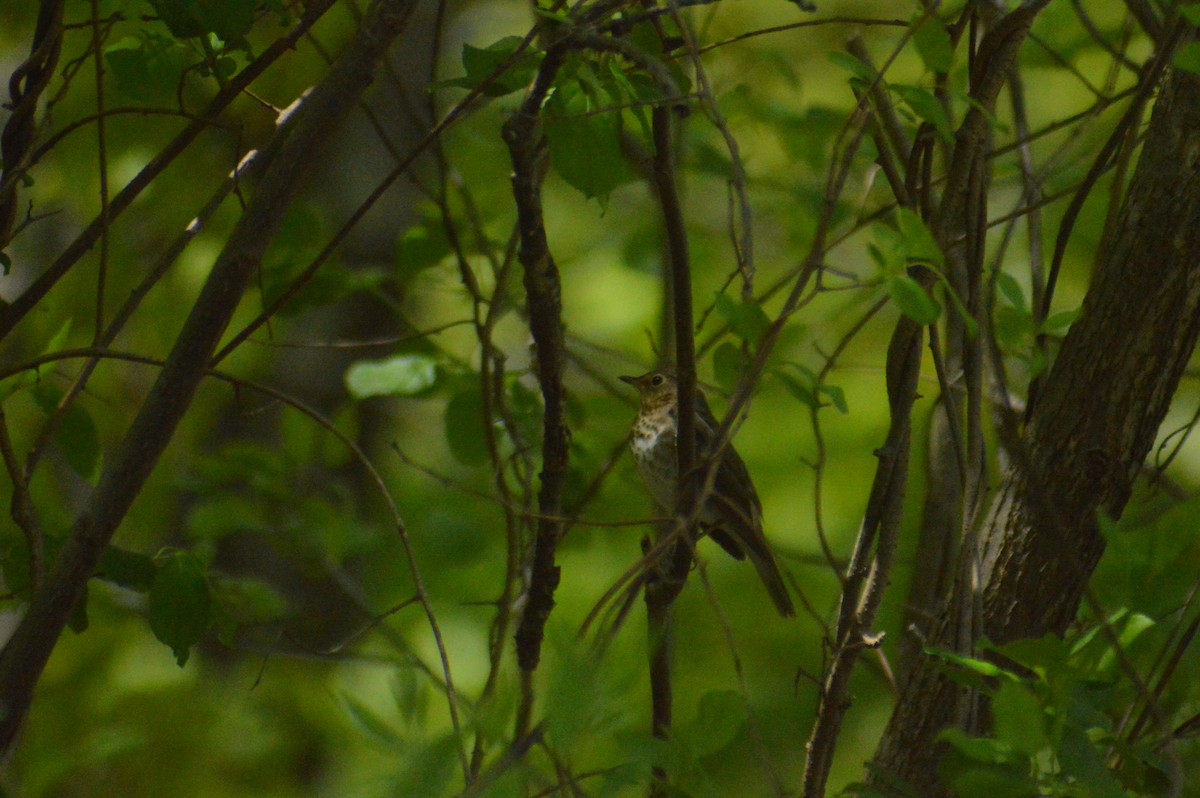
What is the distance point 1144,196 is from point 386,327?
3.60 metres

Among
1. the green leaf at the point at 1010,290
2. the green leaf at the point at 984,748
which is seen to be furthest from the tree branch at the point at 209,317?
the green leaf at the point at 984,748

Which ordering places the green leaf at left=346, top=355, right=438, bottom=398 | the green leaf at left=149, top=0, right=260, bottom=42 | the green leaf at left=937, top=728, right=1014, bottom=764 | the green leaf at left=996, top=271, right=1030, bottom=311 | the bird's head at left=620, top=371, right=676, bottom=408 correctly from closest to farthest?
the green leaf at left=937, top=728, right=1014, bottom=764 → the green leaf at left=149, top=0, right=260, bottom=42 → the green leaf at left=996, top=271, right=1030, bottom=311 → the green leaf at left=346, top=355, right=438, bottom=398 → the bird's head at left=620, top=371, right=676, bottom=408

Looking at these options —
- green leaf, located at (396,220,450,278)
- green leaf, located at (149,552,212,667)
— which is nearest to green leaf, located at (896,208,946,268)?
green leaf, located at (149,552,212,667)

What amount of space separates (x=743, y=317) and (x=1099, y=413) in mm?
773

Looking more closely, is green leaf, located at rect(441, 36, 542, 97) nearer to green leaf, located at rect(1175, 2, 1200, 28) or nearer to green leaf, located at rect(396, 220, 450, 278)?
green leaf, located at rect(1175, 2, 1200, 28)

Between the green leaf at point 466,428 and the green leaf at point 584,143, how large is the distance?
100cm

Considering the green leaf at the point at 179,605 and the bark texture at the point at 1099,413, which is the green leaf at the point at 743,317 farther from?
the green leaf at the point at 179,605

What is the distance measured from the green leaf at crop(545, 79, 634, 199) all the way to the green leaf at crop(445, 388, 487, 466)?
1000 mm

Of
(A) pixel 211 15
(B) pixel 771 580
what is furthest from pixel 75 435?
(B) pixel 771 580

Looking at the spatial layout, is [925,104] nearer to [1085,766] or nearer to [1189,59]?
[1189,59]

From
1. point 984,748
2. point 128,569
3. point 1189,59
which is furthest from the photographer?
point 128,569

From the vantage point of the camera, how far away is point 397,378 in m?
2.54

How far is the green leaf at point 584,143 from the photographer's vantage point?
1.54 meters

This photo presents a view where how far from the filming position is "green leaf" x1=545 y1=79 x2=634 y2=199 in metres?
1.54
